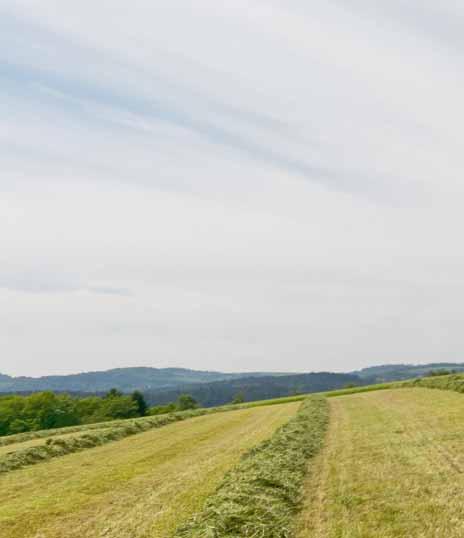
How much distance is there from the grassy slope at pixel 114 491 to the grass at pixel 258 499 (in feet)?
2.38

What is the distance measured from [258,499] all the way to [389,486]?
3587 mm

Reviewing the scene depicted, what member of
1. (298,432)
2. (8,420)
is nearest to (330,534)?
(298,432)

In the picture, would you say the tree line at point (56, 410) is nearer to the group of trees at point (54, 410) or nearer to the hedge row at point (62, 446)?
the group of trees at point (54, 410)

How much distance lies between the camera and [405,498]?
11977 mm

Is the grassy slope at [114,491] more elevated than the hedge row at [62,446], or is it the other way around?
the hedge row at [62,446]

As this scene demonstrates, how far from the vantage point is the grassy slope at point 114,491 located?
11250 millimetres

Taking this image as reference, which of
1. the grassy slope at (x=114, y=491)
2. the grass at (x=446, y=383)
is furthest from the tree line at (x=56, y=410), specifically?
the grassy slope at (x=114, y=491)

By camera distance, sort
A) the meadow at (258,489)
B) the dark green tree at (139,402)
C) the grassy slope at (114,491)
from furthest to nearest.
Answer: the dark green tree at (139,402) → the grassy slope at (114,491) → the meadow at (258,489)

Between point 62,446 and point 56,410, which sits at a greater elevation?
point 56,410

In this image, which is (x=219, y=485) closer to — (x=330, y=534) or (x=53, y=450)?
(x=330, y=534)

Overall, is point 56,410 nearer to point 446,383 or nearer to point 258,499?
point 446,383

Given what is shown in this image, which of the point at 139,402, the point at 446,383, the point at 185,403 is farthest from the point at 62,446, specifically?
the point at 185,403

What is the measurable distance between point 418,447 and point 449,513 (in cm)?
832

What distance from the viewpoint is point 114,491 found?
48.3ft
